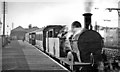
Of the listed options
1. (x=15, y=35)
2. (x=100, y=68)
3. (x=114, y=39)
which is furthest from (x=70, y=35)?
(x=15, y=35)

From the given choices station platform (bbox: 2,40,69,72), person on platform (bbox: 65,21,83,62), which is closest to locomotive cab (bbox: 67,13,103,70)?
person on platform (bbox: 65,21,83,62)

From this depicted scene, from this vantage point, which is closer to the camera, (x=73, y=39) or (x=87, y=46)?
(x=87, y=46)

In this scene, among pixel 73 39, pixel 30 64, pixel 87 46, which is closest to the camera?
pixel 87 46

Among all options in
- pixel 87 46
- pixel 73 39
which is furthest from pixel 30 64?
pixel 87 46

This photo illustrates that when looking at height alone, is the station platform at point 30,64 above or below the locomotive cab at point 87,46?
below

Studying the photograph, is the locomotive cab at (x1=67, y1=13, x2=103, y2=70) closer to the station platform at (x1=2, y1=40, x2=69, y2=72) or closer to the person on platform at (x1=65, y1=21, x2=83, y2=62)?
the person on platform at (x1=65, y1=21, x2=83, y2=62)

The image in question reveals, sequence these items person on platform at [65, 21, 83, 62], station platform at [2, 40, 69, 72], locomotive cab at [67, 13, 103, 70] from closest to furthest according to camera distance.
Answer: locomotive cab at [67, 13, 103, 70], person on platform at [65, 21, 83, 62], station platform at [2, 40, 69, 72]

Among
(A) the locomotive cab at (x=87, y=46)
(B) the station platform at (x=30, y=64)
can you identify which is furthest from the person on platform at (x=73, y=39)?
(B) the station platform at (x=30, y=64)

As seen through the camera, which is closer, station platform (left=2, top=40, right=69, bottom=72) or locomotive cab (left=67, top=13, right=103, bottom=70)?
locomotive cab (left=67, top=13, right=103, bottom=70)

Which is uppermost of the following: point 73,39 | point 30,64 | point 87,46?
point 73,39

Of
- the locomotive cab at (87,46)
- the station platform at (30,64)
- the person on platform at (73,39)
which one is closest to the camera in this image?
the locomotive cab at (87,46)

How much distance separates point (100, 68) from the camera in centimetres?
880

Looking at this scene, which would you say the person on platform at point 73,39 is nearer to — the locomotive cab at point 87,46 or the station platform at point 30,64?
the locomotive cab at point 87,46

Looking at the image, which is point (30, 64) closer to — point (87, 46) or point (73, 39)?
point (73, 39)
